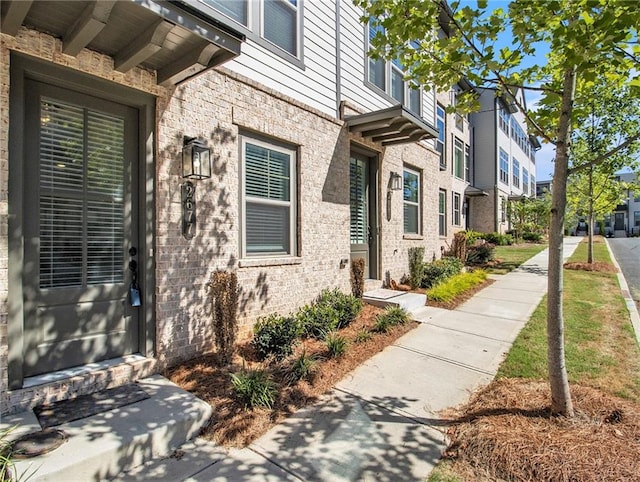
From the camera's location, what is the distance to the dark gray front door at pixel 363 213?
7844mm

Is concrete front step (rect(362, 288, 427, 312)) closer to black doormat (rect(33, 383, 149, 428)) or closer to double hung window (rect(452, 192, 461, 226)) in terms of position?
black doormat (rect(33, 383, 149, 428))

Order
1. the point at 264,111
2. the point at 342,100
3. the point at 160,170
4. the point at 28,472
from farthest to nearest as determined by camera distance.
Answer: the point at 342,100, the point at 264,111, the point at 160,170, the point at 28,472

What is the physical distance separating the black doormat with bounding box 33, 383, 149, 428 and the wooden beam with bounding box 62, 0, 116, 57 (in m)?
3.26

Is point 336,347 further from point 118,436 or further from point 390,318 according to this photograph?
point 118,436

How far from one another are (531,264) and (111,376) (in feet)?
46.4

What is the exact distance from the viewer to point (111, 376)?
358cm

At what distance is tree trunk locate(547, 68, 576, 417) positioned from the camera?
125 inches

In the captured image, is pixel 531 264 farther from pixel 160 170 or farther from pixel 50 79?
pixel 50 79

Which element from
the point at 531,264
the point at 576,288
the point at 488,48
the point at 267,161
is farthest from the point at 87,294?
the point at 531,264

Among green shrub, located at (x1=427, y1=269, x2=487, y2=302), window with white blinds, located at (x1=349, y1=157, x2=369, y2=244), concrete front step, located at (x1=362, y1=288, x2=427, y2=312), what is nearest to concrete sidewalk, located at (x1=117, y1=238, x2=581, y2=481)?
concrete front step, located at (x1=362, y1=288, x2=427, y2=312)

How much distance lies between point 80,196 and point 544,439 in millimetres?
4848

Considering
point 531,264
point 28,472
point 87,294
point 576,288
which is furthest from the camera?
point 531,264

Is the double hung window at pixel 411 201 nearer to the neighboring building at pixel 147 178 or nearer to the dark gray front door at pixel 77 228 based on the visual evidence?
the neighboring building at pixel 147 178

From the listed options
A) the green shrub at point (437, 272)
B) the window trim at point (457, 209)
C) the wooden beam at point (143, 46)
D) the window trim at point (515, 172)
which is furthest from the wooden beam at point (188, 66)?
the window trim at point (515, 172)
